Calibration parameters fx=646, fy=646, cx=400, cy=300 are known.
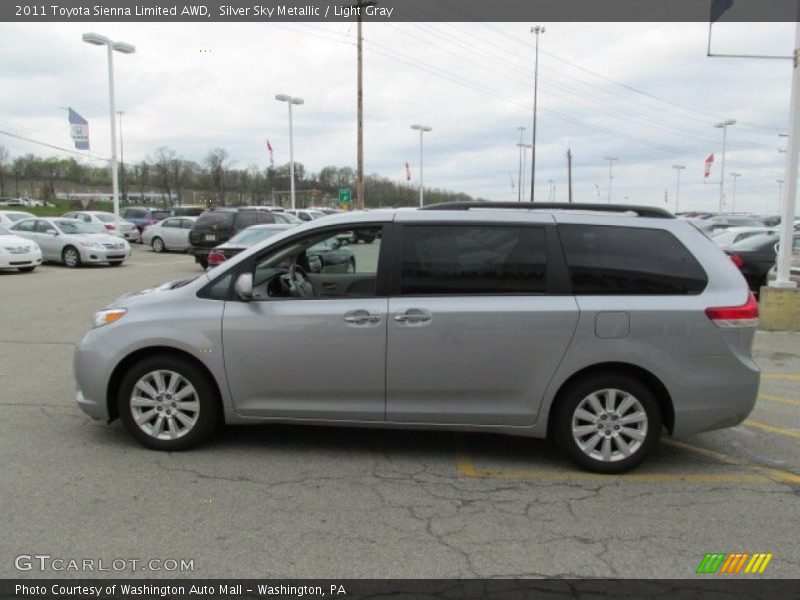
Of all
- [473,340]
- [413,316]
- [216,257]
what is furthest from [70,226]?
[473,340]

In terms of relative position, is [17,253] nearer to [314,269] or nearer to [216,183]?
[314,269]

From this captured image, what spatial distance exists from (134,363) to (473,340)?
96.2 inches

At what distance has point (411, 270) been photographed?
4434 millimetres

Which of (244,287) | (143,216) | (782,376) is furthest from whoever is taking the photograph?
(143,216)

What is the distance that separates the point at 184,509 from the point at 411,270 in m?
2.06

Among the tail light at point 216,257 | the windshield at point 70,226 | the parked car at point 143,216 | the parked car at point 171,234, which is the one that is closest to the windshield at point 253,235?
the tail light at point 216,257

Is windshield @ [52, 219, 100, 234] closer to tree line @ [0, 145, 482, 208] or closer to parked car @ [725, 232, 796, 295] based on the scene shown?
parked car @ [725, 232, 796, 295]

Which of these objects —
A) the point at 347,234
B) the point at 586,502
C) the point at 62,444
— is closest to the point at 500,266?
the point at 347,234

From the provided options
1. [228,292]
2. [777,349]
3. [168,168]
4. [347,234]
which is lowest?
[777,349]

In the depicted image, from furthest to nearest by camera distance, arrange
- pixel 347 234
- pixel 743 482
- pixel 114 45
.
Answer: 1. pixel 114 45
2. pixel 347 234
3. pixel 743 482

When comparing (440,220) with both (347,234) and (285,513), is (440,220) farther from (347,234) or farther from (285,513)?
(285,513)

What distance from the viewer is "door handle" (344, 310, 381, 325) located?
4.34 m

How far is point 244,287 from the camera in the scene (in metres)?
4.47

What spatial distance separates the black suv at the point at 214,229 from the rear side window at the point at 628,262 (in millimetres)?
15419
